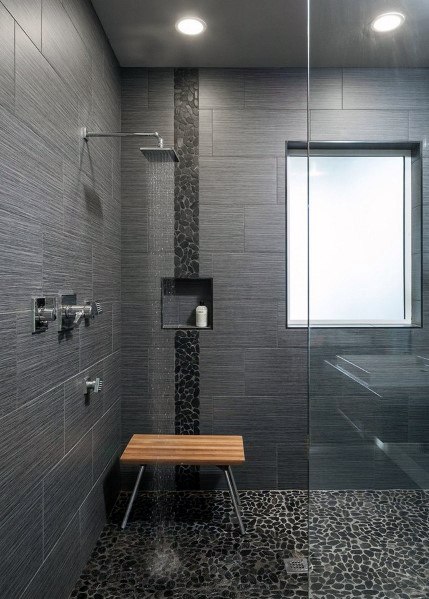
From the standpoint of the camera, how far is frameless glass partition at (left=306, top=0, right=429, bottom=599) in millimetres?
1135

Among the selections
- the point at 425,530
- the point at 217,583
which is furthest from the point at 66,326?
the point at 425,530

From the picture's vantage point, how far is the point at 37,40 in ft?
5.04

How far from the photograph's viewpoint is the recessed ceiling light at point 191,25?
232 centimetres

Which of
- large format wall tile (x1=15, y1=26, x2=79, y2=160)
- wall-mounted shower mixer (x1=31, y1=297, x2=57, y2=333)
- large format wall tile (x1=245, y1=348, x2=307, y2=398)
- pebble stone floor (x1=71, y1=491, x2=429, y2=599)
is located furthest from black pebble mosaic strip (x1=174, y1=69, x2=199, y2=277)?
pebble stone floor (x1=71, y1=491, x2=429, y2=599)

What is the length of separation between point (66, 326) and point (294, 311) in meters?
1.56

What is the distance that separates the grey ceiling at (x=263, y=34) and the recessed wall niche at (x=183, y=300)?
1.41m

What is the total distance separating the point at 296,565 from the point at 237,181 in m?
2.19

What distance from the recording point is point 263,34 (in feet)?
7.98

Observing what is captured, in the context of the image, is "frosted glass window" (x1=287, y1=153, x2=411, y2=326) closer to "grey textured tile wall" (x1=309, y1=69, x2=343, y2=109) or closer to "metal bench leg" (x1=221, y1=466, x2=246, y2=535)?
"grey textured tile wall" (x1=309, y1=69, x2=343, y2=109)

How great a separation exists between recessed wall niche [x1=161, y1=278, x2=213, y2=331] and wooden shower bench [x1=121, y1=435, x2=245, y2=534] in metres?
0.74

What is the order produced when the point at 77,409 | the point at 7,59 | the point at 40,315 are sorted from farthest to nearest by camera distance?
the point at 77,409 < the point at 40,315 < the point at 7,59

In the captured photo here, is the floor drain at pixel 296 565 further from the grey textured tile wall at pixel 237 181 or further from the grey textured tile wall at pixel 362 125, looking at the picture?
the grey textured tile wall at pixel 237 181

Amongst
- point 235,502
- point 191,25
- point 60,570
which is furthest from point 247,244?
point 60,570

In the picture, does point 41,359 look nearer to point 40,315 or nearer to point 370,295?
point 40,315
